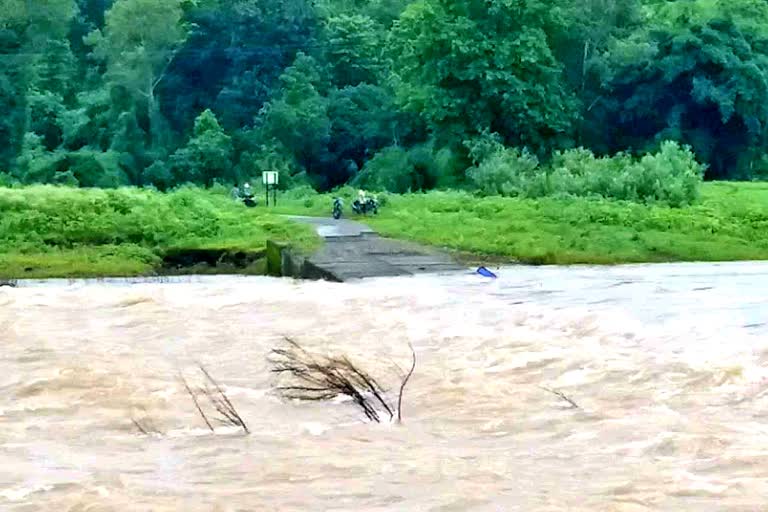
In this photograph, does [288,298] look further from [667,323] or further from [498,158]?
[498,158]

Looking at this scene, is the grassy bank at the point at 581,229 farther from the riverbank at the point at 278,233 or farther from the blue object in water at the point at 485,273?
the blue object in water at the point at 485,273

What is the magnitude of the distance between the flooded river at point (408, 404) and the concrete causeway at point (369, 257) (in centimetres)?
166

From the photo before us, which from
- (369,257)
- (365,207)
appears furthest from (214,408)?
(365,207)

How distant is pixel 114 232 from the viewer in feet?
75.7

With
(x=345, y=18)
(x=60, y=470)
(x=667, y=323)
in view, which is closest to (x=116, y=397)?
(x=60, y=470)

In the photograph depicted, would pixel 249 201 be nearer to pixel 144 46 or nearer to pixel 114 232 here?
pixel 114 232

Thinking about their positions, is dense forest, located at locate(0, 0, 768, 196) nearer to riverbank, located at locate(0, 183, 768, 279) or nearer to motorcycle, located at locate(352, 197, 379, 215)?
motorcycle, located at locate(352, 197, 379, 215)

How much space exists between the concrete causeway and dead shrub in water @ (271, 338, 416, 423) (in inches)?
294

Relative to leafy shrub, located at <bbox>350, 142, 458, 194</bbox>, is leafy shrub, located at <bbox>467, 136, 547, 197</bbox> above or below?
above

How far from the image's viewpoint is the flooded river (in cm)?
723

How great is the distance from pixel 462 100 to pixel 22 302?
80.1 ft

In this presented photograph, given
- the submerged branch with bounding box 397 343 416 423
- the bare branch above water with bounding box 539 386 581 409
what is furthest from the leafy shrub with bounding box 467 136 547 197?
the bare branch above water with bounding box 539 386 581 409

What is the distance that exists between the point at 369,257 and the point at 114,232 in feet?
17.7

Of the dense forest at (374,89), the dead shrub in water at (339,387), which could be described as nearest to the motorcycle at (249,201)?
the dense forest at (374,89)
